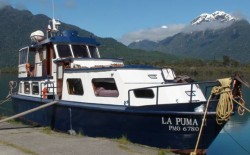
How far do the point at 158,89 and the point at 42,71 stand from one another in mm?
6021

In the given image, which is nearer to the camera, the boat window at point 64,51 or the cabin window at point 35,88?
the boat window at point 64,51

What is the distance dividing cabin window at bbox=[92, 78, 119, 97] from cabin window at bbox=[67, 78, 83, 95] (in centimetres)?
68

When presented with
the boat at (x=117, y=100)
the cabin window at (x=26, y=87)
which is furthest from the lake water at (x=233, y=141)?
the cabin window at (x=26, y=87)

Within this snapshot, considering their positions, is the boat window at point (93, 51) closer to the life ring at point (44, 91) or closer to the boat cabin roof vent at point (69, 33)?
the boat cabin roof vent at point (69, 33)

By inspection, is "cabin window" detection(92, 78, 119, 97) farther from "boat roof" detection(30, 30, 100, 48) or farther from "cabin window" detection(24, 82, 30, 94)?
"cabin window" detection(24, 82, 30, 94)

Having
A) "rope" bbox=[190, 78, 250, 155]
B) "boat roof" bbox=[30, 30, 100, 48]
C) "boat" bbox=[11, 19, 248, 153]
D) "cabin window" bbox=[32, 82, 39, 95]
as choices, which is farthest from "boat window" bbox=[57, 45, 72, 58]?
"rope" bbox=[190, 78, 250, 155]

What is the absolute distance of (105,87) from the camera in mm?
12383

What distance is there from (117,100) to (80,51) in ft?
13.5

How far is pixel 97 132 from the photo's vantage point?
39.3 ft

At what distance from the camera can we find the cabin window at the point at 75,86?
1294 cm

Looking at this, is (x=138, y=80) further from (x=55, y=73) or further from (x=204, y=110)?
(x=55, y=73)

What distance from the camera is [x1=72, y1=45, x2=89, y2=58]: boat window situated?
49.3 feet

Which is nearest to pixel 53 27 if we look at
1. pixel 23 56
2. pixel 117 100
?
pixel 23 56

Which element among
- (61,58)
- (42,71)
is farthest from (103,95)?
(42,71)
